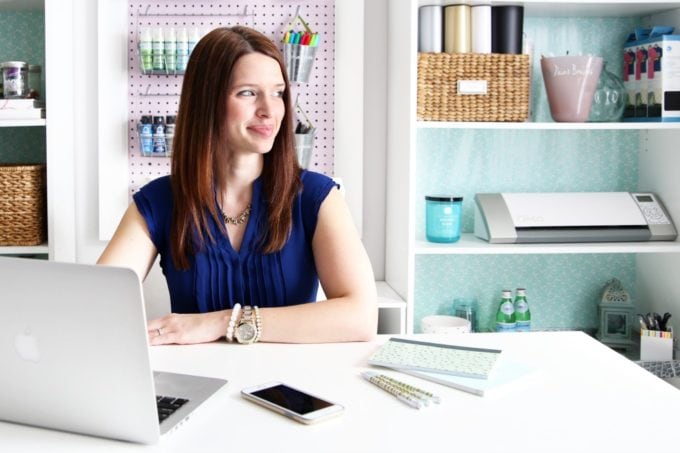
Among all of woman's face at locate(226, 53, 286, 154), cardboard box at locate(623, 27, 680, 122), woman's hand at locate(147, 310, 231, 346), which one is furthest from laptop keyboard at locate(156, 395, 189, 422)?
cardboard box at locate(623, 27, 680, 122)

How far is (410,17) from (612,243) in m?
1.03

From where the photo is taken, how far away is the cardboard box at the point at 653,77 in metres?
2.62

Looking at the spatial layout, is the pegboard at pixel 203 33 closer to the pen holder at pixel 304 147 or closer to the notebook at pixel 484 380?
the pen holder at pixel 304 147

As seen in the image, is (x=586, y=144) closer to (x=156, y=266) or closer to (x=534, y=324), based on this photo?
(x=534, y=324)

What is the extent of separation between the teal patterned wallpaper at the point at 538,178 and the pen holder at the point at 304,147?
0.42 metres

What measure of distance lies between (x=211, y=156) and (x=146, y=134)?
860mm

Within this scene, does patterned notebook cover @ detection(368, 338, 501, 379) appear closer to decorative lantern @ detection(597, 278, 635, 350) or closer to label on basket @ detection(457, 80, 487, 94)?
label on basket @ detection(457, 80, 487, 94)

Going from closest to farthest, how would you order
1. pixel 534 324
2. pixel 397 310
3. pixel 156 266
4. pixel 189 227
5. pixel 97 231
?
pixel 189 227 < pixel 156 266 < pixel 397 310 < pixel 97 231 < pixel 534 324

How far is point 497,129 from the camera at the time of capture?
290 centimetres

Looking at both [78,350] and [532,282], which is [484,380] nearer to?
[78,350]

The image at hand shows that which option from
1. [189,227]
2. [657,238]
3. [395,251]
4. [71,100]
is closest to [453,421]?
[189,227]

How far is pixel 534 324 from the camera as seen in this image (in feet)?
9.91

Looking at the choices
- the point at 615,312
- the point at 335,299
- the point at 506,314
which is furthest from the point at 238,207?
the point at 615,312

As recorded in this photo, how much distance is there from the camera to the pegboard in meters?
2.76
